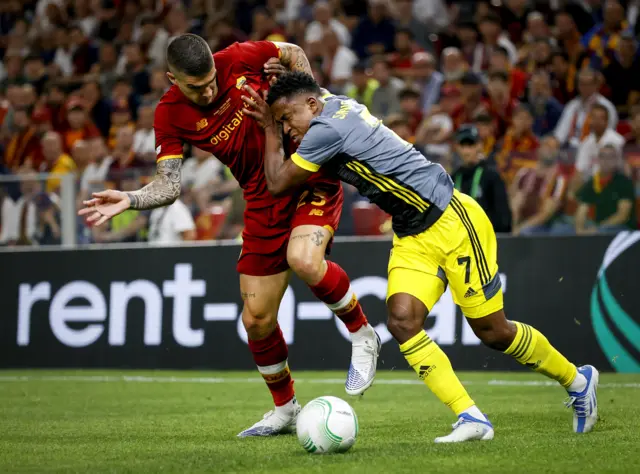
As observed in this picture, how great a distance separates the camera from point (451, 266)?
6.24m

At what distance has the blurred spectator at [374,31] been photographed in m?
16.5

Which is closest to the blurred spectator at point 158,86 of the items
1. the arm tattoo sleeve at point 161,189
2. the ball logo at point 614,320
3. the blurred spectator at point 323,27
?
the blurred spectator at point 323,27

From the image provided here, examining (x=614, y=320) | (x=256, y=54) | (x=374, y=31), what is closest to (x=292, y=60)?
(x=256, y=54)

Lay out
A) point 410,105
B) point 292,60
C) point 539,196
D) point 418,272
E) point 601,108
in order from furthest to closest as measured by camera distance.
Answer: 1. point 410,105
2. point 601,108
3. point 539,196
4. point 292,60
5. point 418,272

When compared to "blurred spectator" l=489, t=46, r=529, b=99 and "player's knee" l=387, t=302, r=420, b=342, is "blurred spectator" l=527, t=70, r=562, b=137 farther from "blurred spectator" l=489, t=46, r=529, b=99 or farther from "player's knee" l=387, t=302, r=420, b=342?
"player's knee" l=387, t=302, r=420, b=342

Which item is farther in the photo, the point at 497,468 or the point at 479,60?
the point at 479,60

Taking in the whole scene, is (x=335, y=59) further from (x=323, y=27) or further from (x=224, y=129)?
(x=224, y=129)

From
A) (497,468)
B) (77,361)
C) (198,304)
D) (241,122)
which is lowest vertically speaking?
(77,361)

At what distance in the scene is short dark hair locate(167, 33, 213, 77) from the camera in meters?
6.54

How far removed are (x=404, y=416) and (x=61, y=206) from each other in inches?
263

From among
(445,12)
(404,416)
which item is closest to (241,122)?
(404,416)

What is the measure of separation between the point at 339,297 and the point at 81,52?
14.2 m

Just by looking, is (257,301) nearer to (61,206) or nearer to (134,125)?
(61,206)

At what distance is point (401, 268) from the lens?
6258 mm
